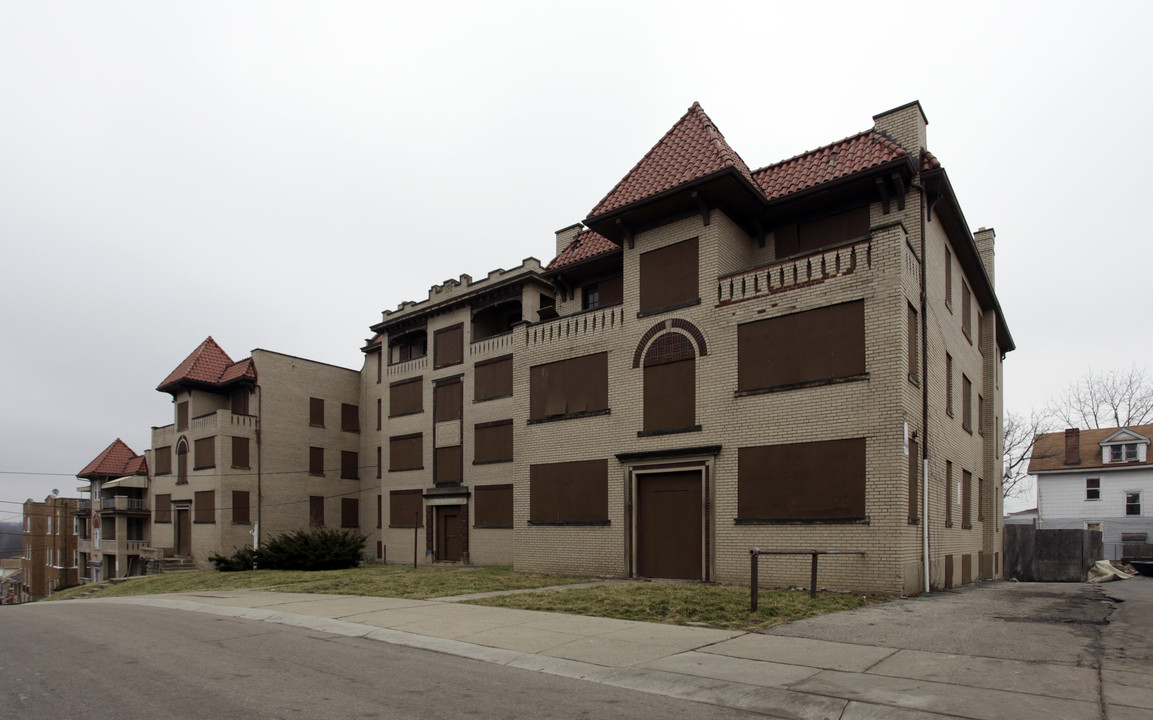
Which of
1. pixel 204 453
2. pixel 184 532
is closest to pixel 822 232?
pixel 204 453

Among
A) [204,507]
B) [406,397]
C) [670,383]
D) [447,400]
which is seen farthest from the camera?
Result: [204,507]

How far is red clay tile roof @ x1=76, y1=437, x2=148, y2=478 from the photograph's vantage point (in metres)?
55.9

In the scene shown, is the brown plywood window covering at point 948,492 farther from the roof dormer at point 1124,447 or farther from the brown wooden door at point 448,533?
the roof dormer at point 1124,447

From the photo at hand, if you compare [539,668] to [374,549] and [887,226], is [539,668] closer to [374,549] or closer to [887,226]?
[887,226]

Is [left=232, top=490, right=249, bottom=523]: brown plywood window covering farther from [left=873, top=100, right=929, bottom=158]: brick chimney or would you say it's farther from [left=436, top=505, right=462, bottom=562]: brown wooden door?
[left=873, top=100, right=929, bottom=158]: brick chimney

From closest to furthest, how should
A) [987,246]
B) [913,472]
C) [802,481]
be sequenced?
[913,472]
[802,481]
[987,246]

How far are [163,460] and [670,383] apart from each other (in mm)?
37625

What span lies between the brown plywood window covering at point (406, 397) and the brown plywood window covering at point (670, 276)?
19.7 meters

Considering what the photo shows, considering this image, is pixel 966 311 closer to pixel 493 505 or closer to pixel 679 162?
pixel 679 162

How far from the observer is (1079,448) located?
48.3m

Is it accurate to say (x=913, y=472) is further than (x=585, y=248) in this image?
No

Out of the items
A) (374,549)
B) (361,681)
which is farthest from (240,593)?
(374,549)

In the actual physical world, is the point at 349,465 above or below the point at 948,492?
below

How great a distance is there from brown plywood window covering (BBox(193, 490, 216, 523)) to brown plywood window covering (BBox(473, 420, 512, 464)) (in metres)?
15.8
